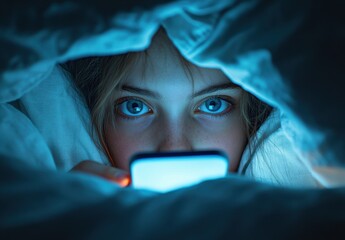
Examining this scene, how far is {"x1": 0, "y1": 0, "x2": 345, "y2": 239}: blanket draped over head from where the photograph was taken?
1.17 feet

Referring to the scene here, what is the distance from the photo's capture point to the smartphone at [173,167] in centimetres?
48

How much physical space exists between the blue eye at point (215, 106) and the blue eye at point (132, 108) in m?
0.13

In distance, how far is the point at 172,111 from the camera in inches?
30.8

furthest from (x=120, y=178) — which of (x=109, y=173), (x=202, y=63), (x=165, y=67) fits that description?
(x=165, y=67)

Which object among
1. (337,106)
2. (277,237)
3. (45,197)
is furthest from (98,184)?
(337,106)

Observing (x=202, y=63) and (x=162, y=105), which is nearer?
(x=202, y=63)

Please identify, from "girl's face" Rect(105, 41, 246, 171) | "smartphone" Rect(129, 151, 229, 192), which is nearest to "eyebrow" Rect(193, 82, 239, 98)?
"girl's face" Rect(105, 41, 246, 171)

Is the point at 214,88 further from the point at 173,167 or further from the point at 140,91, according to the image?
the point at 173,167

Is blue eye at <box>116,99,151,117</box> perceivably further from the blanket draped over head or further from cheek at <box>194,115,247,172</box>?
the blanket draped over head

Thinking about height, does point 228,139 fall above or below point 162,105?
below

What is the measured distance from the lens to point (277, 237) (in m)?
0.33

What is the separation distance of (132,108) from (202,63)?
33 centimetres

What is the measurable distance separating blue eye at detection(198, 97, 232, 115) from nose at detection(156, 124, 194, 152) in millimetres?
91

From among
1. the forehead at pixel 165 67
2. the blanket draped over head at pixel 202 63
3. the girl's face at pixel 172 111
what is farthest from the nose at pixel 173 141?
the blanket draped over head at pixel 202 63
